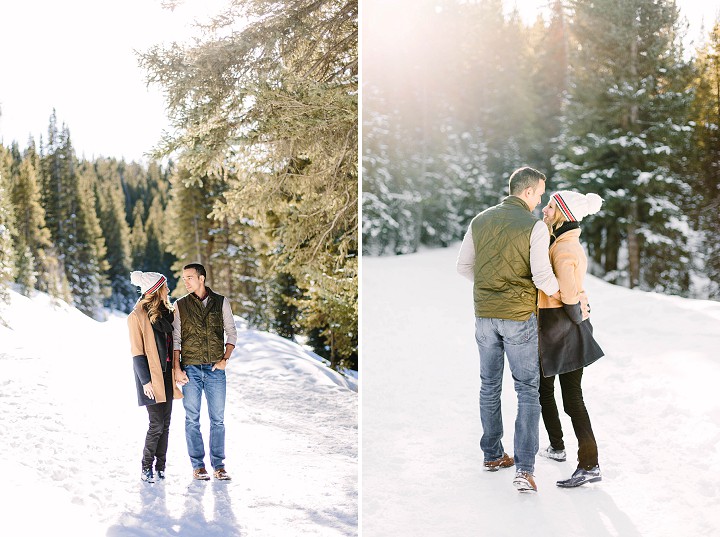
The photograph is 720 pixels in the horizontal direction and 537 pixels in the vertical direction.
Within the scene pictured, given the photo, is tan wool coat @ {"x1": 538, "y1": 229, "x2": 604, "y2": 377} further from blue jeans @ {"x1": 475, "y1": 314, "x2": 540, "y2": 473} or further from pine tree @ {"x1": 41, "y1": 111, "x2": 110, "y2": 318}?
pine tree @ {"x1": 41, "y1": 111, "x2": 110, "y2": 318}

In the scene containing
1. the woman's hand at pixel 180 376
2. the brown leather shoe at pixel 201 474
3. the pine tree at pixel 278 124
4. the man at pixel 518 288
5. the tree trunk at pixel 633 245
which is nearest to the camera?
the man at pixel 518 288

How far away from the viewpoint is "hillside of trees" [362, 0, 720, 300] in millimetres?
8164

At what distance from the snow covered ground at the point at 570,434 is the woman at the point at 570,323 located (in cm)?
22

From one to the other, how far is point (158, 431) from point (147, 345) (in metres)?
0.39

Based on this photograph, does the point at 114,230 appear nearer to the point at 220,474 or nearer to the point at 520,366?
the point at 220,474

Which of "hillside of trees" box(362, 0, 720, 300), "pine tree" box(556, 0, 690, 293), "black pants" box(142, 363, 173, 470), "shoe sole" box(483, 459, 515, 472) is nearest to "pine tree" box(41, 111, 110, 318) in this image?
"black pants" box(142, 363, 173, 470)

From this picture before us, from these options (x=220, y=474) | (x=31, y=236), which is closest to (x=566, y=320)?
(x=220, y=474)

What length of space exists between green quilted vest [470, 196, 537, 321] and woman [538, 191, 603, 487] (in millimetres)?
114

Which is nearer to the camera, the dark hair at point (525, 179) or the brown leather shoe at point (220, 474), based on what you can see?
the dark hair at point (525, 179)

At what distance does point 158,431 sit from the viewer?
2943mm

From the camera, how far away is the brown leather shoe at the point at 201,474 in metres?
3.02

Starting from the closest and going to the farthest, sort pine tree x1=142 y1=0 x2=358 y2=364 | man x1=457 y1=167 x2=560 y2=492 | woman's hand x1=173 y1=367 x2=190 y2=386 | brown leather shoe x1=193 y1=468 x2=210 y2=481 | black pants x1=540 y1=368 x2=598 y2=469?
man x1=457 y1=167 x2=560 y2=492
black pants x1=540 y1=368 x2=598 y2=469
woman's hand x1=173 y1=367 x2=190 y2=386
brown leather shoe x1=193 y1=468 x2=210 y2=481
pine tree x1=142 y1=0 x2=358 y2=364

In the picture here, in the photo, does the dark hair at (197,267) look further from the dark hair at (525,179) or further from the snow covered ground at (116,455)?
the dark hair at (525,179)

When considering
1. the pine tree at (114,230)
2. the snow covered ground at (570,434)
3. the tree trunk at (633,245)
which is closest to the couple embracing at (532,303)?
the snow covered ground at (570,434)
